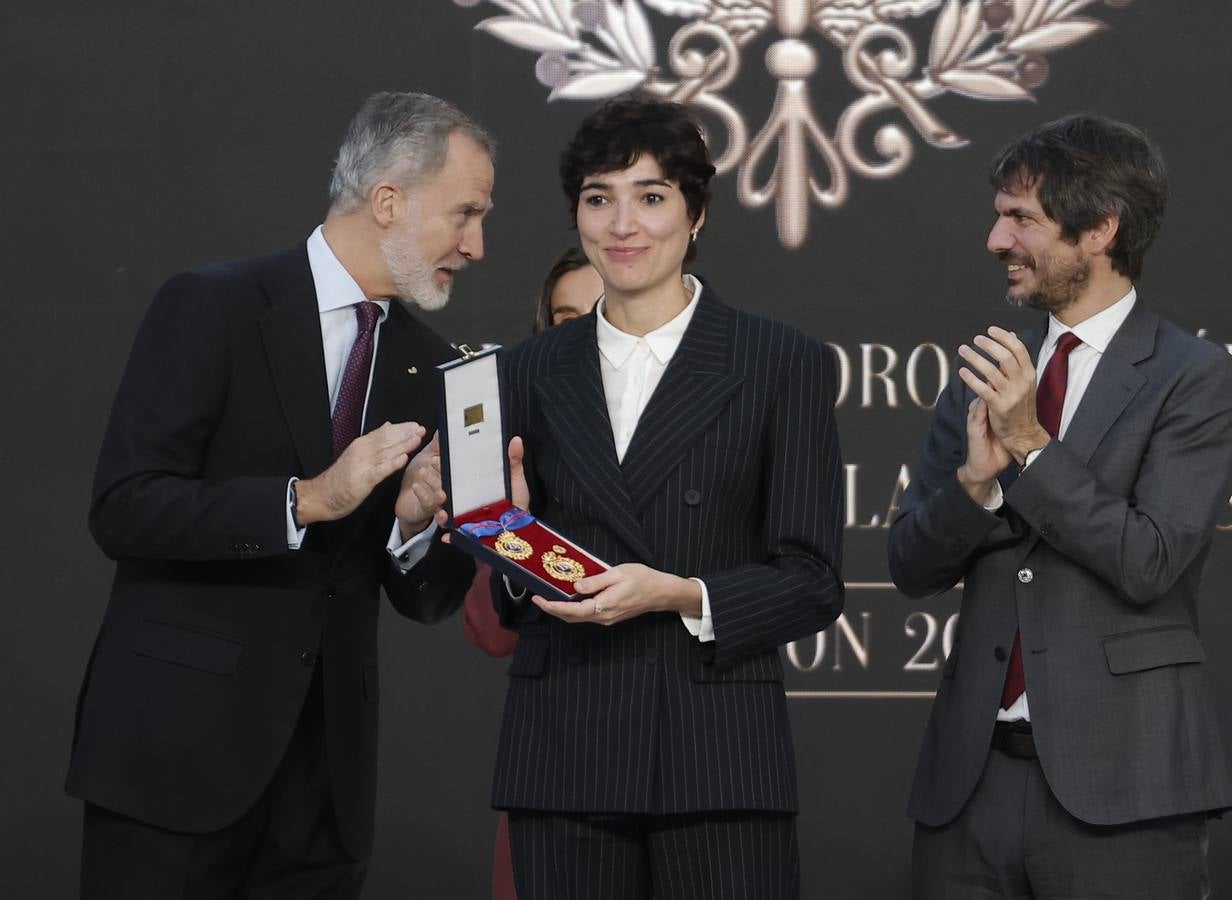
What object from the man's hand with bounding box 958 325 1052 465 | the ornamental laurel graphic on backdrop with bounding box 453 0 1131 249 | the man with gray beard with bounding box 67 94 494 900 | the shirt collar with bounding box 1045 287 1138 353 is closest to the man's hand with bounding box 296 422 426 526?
the man with gray beard with bounding box 67 94 494 900

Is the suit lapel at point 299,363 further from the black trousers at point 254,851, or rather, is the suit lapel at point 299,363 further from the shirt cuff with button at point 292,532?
the black trousers at point 254,851

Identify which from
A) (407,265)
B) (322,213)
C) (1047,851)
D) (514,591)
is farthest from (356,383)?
(322,213)

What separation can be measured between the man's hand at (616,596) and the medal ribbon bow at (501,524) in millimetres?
102

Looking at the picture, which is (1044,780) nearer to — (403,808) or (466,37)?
(403,808)

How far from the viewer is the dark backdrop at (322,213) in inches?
173

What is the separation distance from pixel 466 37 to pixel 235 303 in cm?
205

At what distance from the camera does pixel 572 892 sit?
2.21 metres

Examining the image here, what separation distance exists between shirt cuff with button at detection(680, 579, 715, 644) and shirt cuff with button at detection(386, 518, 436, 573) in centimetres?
55

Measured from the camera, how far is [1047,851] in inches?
96.2

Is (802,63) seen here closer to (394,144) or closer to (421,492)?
(394,144)

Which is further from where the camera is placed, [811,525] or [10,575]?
[10,575]

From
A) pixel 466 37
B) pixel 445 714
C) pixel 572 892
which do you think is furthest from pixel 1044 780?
pixel 466 37

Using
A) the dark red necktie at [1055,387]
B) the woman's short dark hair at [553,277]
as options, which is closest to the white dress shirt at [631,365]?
the dark red necktie at [1055,387]

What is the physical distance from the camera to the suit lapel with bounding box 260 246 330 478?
2559 millimetres
